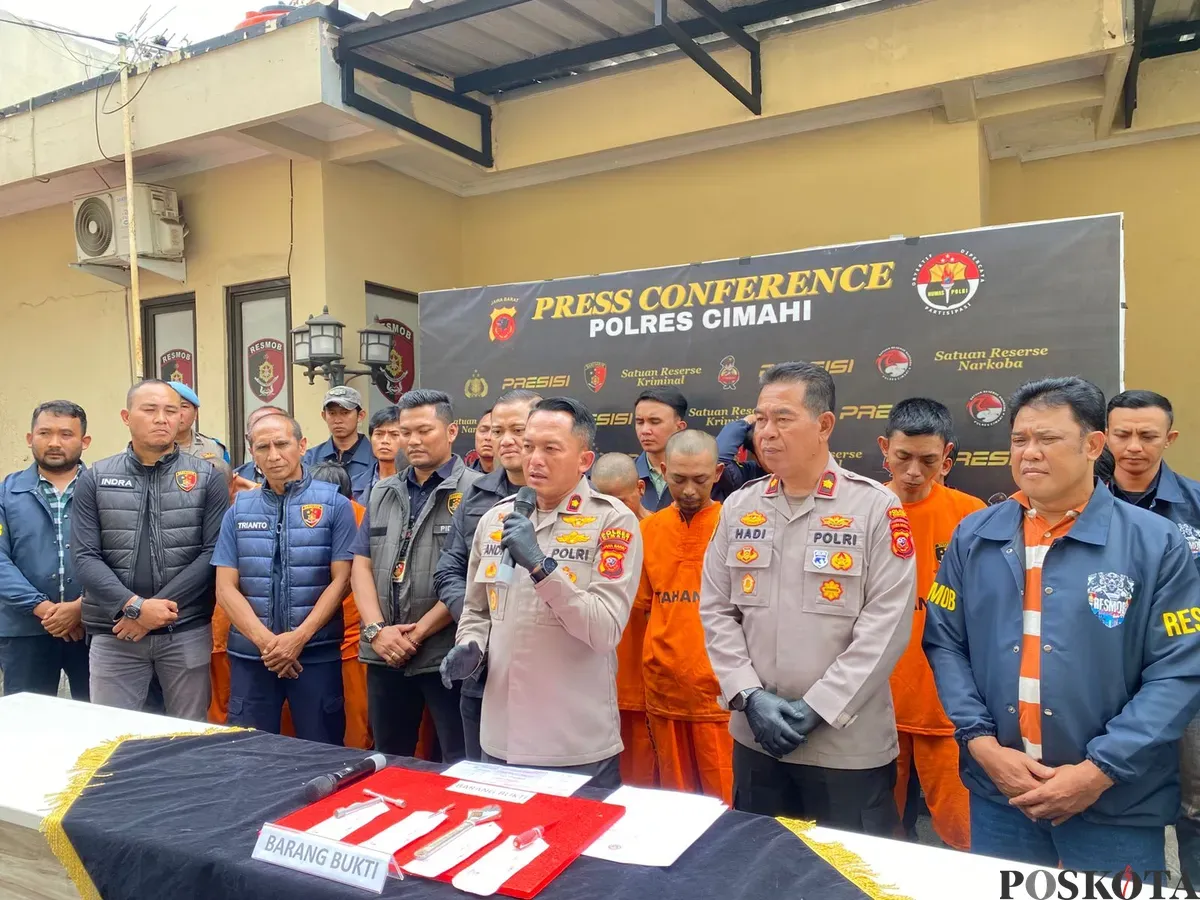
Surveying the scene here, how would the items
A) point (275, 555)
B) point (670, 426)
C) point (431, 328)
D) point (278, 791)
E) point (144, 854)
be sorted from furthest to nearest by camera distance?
point (431, 328), point (670, 426), point (275, 555), point (278, 791), point (144, 854)

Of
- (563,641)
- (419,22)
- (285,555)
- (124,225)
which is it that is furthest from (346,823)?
(124,225)

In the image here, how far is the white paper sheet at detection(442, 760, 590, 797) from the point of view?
180 centimetres

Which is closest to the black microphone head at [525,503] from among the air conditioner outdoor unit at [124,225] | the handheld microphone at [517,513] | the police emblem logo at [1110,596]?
the handheld microphone at [517,513]

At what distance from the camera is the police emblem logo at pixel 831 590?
7.43ft

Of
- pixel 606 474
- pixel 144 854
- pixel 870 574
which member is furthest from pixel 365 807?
pixel 606 474

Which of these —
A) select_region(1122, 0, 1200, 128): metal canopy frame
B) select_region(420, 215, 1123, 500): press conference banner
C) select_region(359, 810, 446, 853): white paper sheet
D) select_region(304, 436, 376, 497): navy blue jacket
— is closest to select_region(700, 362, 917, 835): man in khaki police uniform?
select_region(359, 810, 446, 853): white paper sheet

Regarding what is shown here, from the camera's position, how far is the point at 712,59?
17.3ft

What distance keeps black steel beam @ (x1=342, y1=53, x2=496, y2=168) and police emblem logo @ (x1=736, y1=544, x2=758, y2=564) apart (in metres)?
4.51

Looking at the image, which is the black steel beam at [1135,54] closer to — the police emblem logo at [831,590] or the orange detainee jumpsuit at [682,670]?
the orange detainee jumpsuit at [682,670]

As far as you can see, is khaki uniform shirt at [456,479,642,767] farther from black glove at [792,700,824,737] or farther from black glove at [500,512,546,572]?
black glove at [792,700,824,737]

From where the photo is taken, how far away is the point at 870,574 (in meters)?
2.28

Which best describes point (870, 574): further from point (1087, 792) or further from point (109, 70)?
point (109, 70)

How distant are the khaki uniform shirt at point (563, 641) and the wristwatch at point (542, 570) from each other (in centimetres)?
6

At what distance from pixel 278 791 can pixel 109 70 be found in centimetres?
654
